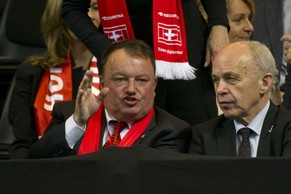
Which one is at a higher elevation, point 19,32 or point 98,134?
point 19,32

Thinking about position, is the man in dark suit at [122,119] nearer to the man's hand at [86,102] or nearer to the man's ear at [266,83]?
the man's hand at [86,102]

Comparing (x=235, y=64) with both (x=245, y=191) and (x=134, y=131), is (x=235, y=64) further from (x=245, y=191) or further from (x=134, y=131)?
(x=245, y=191)

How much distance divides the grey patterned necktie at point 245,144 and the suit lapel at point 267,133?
0.04 metres

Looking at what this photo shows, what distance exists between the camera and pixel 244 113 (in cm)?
288

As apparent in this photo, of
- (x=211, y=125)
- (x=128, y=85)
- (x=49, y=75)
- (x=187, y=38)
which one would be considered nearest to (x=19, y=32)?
(x=49, y=75)

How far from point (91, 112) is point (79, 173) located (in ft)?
2.66

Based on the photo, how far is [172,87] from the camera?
10.2 feet

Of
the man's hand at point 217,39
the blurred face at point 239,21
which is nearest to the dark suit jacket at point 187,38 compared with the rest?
the man's hand at point 217,39

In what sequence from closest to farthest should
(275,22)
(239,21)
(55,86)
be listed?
(55,86) < (239,21) < (275,22)

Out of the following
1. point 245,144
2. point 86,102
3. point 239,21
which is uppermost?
point 239,21

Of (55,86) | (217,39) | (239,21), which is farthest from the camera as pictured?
(239,21)

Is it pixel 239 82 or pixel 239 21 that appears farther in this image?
pixel 239 21

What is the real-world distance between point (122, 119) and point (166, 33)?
39 cm

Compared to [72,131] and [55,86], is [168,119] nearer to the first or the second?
[72,131]
